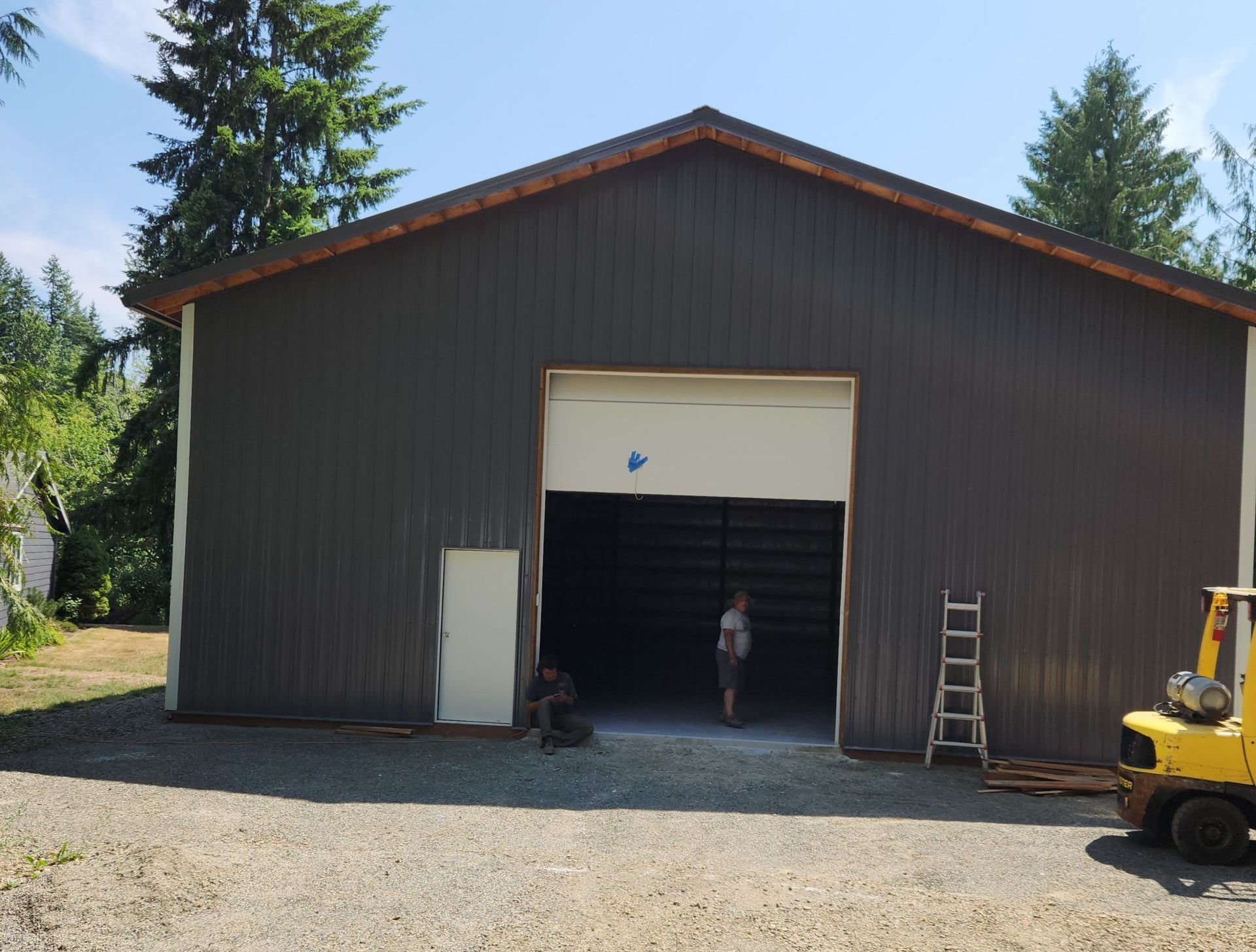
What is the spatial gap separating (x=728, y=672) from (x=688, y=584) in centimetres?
707

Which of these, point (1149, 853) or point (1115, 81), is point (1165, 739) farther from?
point (1115, 81)

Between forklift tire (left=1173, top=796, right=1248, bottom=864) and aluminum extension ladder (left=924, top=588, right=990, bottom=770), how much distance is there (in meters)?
3.05

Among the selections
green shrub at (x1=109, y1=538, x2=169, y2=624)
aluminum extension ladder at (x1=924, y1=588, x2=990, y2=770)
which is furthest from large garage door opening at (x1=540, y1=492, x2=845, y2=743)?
green shrub at (x1=109, y1=538, x2=169, y2=624)

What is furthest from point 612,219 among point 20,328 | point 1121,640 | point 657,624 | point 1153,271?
point 20,328

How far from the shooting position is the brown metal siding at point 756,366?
11.5 meters

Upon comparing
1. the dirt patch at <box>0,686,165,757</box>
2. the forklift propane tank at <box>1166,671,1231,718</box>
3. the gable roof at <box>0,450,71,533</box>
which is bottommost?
the dirt patch at <box>0,686,165,757</box>

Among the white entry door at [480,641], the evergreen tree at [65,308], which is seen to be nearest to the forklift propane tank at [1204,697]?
the white entry door at [480,641]

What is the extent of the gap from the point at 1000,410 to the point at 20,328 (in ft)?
266

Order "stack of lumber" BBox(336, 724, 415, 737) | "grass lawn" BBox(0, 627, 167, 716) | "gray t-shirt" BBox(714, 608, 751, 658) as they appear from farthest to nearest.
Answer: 1. "grass lawn" BBox(0, 627, 167, 716)
2. "gray t-shirt" BBox(714, 608, 751, 658)
3. "stack of lumber" BBox(336, 724, 415, 737)

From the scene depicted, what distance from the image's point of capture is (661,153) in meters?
12.1

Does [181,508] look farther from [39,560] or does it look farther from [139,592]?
[139,592]

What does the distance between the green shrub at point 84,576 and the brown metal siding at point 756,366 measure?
42.8 feet

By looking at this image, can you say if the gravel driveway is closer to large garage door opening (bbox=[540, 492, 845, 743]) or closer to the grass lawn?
the grass lawn

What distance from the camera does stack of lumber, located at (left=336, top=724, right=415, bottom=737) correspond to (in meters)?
11.9
